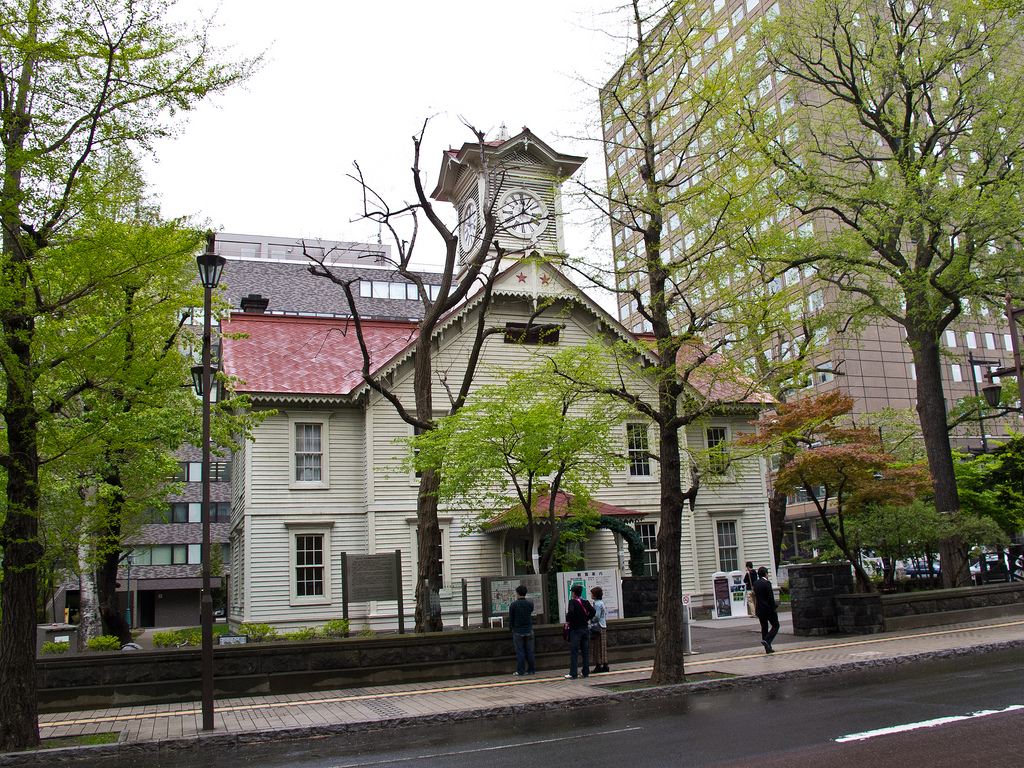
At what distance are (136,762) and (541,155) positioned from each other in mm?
24443

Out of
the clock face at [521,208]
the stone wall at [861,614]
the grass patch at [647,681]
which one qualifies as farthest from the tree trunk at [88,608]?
the stone wall at [861,614]

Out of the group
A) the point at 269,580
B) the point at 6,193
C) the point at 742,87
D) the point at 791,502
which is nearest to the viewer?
the point at 6,193

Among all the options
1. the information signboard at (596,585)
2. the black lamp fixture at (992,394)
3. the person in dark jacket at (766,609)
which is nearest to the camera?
the person in dark jacket at (766,609)

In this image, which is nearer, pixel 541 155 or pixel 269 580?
pixel 269 580

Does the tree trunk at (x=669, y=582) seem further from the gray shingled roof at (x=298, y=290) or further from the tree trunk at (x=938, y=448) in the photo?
the gray shingled roof at (x=298, y=290)

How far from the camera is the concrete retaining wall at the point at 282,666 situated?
13.6 m

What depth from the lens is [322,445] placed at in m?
25.4

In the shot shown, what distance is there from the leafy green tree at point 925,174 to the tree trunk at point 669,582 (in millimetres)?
10561

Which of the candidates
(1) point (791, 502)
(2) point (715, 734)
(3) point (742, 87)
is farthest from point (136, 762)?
(1) point (791, 502)

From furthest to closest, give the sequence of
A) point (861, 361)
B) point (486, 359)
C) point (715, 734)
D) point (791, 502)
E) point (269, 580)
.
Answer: point (791, 502) < point (861, 361) < point (486, 359) < point (269, 580) < point (715, 734)

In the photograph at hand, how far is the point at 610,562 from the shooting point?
89.8 ft

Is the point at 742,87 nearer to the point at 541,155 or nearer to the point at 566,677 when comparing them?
the point at 566,677

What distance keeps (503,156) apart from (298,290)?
36.8 meters

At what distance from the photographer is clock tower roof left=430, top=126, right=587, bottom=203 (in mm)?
28219
